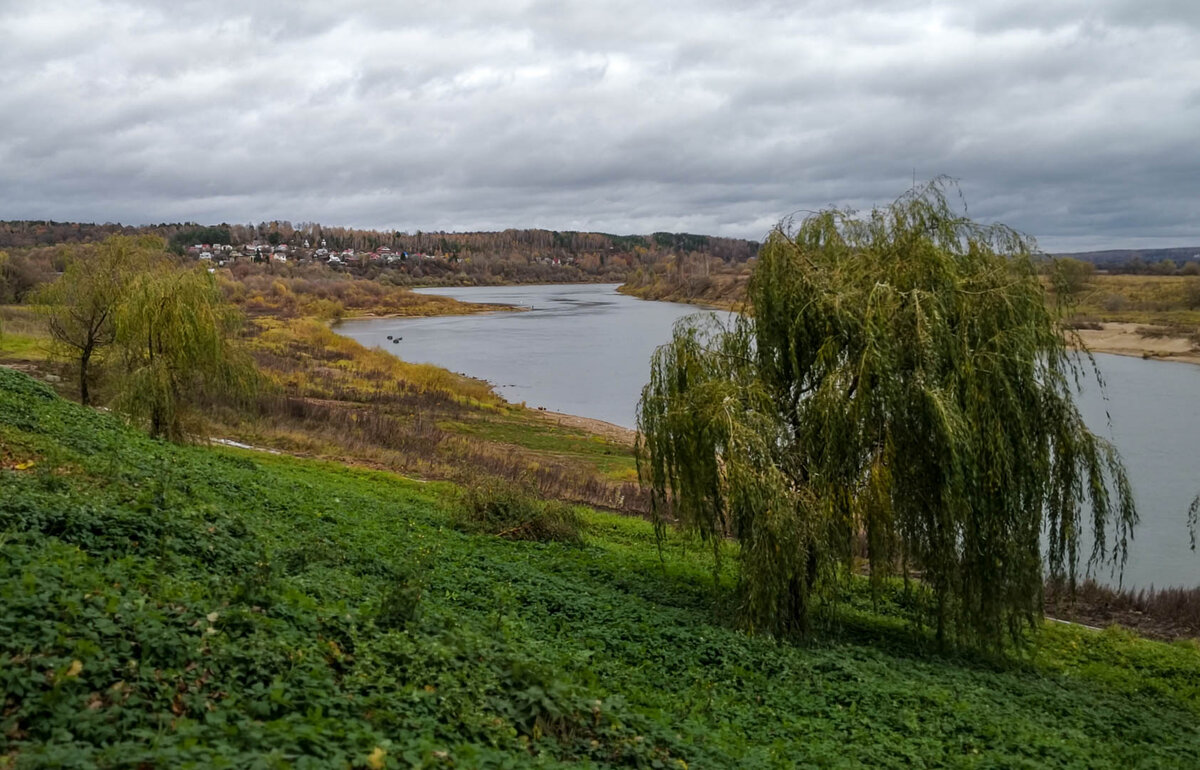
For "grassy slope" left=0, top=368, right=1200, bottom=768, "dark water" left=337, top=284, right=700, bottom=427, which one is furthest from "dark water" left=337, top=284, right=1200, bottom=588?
"grassy slope" left=0, top=368, right=1200, bottom=768

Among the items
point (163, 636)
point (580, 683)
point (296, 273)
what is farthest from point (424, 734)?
point (296, 273)

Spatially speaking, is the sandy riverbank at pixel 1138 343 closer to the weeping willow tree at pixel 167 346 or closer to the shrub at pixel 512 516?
the shrub at pixel 512 516

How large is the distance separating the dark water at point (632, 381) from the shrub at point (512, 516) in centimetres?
489

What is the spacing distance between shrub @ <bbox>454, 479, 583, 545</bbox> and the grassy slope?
4.93 feet

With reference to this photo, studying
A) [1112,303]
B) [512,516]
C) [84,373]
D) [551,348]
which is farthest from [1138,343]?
[84,373]

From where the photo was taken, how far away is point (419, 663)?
6.99 meters

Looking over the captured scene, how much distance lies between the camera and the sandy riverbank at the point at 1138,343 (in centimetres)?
6012

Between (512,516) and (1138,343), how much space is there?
63.4 m

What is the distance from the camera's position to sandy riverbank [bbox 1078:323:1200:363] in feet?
197

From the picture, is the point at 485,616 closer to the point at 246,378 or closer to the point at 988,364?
the point at 988,364

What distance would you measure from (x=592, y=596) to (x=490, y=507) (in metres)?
5.65

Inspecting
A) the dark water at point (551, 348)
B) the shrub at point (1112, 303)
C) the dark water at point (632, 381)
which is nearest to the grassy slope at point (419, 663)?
the dark water at point (632, 381)

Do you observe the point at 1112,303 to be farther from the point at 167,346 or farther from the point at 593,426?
the point at 167,346

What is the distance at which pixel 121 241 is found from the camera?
2453 cm
